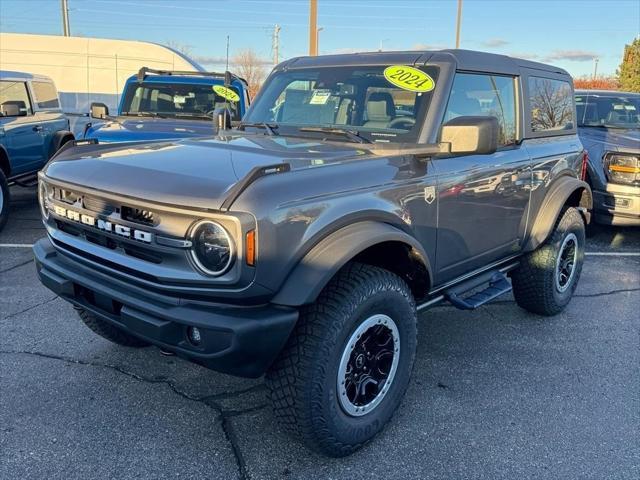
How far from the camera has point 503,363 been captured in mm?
3961

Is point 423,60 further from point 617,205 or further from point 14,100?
point 14,100

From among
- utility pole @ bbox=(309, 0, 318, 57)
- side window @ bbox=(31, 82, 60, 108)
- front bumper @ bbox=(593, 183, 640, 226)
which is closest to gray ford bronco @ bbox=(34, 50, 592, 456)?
front bumper @ bbox=(593, 183, 640, 226)

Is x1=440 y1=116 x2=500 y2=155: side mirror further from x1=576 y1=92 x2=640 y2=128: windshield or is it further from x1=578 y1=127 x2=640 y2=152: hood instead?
x1=576 y1=92 x2=640 y2=128: windshield

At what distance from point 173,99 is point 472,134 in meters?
5.89

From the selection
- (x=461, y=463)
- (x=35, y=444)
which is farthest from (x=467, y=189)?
(x=35, y=444)

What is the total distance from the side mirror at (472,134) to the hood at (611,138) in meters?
4.97

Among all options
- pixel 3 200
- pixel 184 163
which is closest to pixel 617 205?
pixel 184 163

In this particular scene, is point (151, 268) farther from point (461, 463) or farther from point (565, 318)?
point (565, 318)

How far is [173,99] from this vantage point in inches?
315

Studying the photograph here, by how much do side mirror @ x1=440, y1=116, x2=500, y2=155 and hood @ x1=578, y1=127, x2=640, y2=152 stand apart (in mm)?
4975

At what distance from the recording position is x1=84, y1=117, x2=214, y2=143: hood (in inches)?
244

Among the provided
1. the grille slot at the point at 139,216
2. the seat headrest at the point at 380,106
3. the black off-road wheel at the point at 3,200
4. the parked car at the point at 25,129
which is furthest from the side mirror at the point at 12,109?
the grille slot at the point at 139,216

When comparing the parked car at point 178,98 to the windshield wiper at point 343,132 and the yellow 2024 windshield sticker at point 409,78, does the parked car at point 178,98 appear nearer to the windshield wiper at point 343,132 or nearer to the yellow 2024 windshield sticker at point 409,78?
the windshield wiper at point 343,132

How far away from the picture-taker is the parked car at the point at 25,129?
750cm
